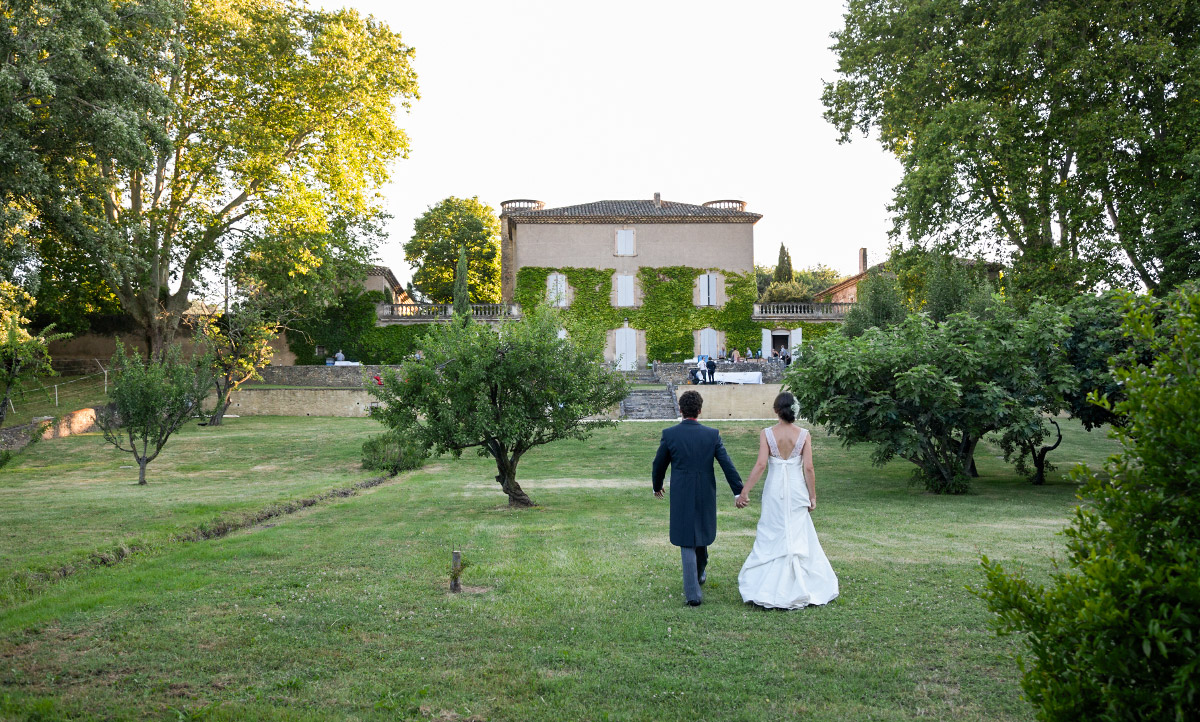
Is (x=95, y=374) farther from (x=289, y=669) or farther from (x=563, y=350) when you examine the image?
(x=289, y=669)

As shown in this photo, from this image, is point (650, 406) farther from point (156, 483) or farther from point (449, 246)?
point (449, 246)

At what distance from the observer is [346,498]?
1391 centimetres

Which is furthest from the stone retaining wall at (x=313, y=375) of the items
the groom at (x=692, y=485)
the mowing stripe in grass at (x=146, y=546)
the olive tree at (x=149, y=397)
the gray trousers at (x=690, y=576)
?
the gray trousers at (x=690, y=576)

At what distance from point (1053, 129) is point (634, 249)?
25.0 m

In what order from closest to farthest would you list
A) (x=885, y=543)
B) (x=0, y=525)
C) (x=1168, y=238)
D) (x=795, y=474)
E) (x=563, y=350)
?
(x=795, y=474), (x=885, y=543), (x=0, y=525), (x=563, y=350), (x=1168, y=238)

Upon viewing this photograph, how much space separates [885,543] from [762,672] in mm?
4681

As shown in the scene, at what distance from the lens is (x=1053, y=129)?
18.5 meters

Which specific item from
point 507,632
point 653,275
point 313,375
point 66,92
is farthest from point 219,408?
point 507,632

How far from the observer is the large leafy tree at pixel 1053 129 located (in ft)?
54.6

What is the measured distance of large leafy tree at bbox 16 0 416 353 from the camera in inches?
942

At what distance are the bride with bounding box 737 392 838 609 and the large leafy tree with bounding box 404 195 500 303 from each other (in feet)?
152

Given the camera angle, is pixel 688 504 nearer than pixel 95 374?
Yes

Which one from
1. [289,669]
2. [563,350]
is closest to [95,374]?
[563,350]

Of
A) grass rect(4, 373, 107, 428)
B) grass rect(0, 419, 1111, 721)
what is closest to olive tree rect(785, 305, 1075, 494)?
grass rect(0, 419, 1111, 721)
